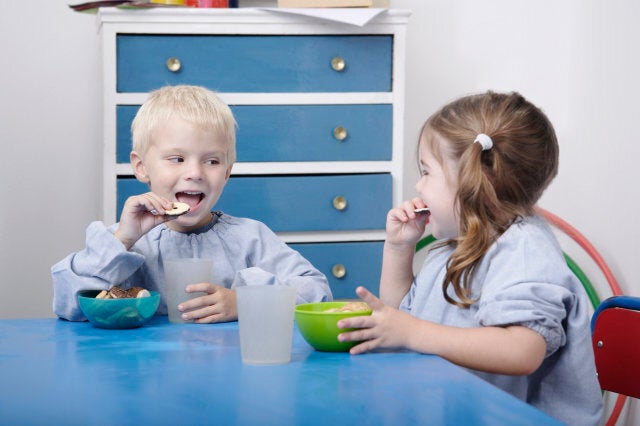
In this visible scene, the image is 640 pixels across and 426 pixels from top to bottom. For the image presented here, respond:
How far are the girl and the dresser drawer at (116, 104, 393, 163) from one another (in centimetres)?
91

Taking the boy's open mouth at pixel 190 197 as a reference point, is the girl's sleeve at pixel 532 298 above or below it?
below

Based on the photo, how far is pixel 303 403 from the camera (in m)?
0.63

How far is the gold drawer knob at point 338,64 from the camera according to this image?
215cm

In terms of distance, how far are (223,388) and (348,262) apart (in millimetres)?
1508

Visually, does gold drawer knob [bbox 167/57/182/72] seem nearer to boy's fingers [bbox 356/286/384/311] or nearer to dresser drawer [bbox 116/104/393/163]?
dresser drawer [bbox 116/104/393/163]

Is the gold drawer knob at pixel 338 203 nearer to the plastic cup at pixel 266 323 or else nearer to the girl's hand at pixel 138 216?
the girl's hand at pixel 138 216

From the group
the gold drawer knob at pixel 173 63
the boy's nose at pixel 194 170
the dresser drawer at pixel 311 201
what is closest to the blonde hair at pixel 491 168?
the boy's nose at pixel 194 170

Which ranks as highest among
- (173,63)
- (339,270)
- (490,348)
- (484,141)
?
(173,63)

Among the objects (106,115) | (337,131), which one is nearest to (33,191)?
(106,115)

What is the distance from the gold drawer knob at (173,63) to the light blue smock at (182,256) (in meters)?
0.79

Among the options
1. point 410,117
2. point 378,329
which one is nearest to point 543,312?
point 378,329

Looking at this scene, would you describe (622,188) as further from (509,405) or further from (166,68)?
(509,405)

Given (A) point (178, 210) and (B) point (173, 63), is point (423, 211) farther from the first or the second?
(B) point (173, 63)

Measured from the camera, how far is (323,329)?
0.85 metres
